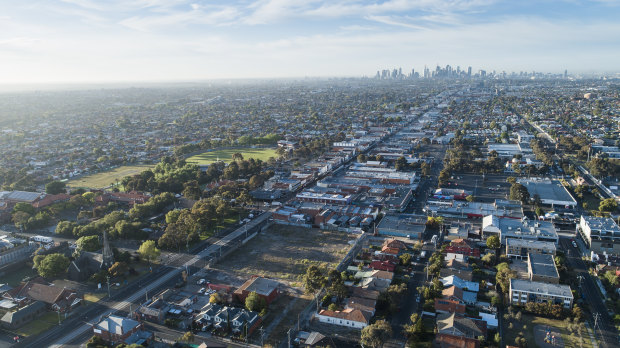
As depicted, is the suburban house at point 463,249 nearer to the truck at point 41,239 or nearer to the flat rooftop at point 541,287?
the flat rooftop at point 541,287

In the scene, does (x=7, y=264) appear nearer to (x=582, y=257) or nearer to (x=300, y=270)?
(x=300, y=270)

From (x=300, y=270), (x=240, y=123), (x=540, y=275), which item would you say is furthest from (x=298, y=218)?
(x=240, y=123)

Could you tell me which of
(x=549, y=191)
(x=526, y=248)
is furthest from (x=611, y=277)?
(x=549, y=191)

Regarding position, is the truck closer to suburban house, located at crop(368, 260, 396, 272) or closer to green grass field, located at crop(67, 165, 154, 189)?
green grass field, located at crop(67, 165, 154, 189)

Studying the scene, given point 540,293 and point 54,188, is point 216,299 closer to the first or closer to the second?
point 540,293

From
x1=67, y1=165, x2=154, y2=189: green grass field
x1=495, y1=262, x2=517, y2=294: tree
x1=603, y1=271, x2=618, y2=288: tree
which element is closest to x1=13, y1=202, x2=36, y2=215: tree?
x1=67, y1=165, x2=154, y2=189: green grass field

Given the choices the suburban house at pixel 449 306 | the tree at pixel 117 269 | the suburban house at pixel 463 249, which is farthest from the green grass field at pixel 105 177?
the suburban house at pixel 449 306
